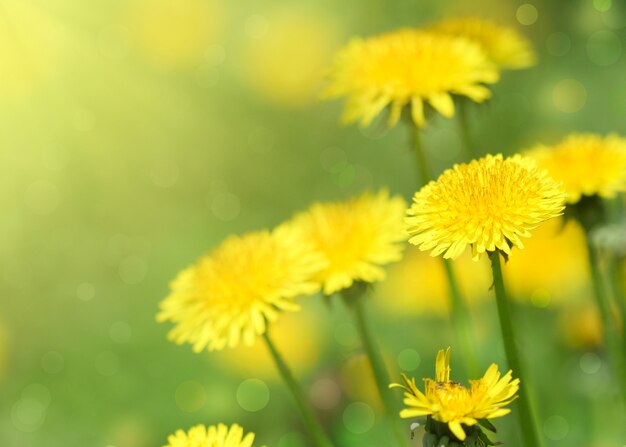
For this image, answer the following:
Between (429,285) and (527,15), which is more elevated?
(527,15)

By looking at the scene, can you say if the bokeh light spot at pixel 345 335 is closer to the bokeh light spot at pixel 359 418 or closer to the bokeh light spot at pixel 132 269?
the bokeh light spot at pixel 359 418

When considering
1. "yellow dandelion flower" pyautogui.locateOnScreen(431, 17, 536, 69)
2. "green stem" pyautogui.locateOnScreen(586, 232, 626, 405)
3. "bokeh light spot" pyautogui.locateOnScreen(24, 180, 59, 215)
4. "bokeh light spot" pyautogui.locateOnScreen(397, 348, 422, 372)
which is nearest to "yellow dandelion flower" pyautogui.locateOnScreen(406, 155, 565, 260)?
"green stem" pyautogui.locateOnScreen(586, 232, 626, 405)

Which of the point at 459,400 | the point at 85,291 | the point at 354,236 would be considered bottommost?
the point at 459,400

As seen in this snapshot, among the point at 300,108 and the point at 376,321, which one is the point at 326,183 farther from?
the point at 376,321

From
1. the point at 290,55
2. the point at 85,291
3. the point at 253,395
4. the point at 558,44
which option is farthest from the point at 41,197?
the point at 558,44

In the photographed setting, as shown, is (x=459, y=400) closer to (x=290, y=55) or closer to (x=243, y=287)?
(x=243, y=287)

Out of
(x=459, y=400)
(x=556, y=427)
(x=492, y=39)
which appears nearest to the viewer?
(x=459, y=400)

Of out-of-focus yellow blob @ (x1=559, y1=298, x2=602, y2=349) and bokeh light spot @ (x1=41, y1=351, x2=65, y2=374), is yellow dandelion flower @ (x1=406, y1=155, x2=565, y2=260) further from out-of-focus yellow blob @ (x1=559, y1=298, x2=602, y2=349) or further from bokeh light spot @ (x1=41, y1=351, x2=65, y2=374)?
bokeh light spot @ (x1=41, y1=351, x2=65, y2=374)

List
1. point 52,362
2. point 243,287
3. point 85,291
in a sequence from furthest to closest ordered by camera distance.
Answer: point 85,291
point 52,362
point 243,287

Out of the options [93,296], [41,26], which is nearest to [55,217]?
[93,296]
